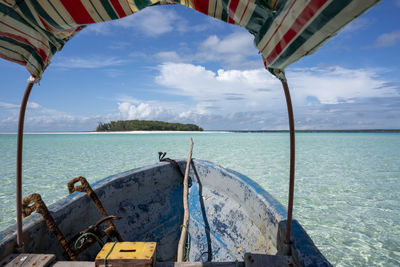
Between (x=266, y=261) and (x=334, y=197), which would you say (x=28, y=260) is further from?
(x=334, y=197)

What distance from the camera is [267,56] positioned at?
3.95ft

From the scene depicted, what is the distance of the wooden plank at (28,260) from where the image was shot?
4.28 feet

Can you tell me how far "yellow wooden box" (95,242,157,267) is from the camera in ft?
3.91

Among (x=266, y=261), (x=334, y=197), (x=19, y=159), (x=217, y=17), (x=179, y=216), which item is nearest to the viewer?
(x=217, y=17)

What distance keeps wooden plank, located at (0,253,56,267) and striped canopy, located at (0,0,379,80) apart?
4.04 ft

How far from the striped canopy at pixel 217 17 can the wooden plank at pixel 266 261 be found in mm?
1173

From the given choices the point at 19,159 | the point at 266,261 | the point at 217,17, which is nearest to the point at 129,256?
the point at 266,261

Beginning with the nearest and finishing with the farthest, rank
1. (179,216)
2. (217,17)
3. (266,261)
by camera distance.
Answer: (217,17) < (266,261) < (179,216)

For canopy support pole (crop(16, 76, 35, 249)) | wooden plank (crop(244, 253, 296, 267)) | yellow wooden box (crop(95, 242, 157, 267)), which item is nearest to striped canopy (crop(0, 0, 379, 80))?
canopy support pole (crop(16, 76, 35, 249))

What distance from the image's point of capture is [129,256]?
1216mm

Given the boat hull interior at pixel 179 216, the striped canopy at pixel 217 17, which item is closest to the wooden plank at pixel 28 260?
the boat hull interior at pixel 179 216

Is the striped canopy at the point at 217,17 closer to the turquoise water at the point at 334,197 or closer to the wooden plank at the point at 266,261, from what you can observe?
the wooden plank at the point at 266,261

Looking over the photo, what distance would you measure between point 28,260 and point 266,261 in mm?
1523

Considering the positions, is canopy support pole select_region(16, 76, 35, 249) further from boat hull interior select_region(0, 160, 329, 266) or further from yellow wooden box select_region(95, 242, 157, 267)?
yellow wooden box select_region(95, 242, 157, 267)
